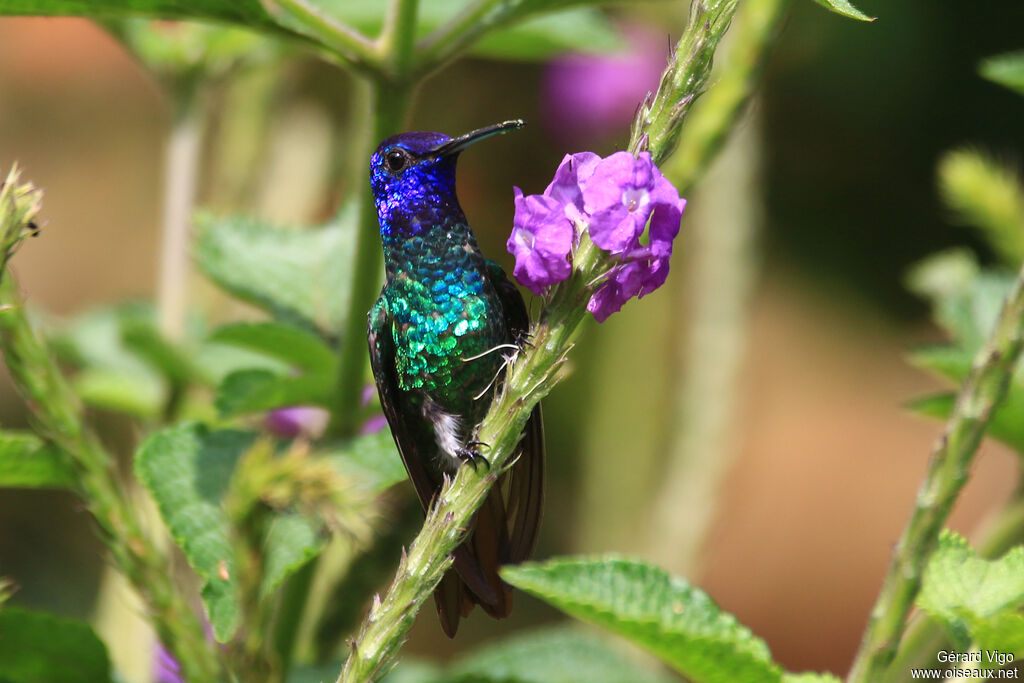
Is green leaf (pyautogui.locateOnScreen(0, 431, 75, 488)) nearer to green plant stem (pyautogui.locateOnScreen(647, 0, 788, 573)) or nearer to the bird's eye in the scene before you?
the bird's eye

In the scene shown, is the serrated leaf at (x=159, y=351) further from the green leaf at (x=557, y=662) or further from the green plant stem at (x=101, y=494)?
the green leaf at (x=557, y=662)

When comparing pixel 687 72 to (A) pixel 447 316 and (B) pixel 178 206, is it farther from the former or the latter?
(B) pixel 178 206

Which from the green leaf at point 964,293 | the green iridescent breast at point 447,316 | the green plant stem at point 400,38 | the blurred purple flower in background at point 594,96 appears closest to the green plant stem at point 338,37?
the green plant stem at point 400,38

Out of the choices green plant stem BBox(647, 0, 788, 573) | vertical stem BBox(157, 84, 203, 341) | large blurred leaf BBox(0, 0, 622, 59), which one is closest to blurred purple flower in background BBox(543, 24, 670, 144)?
green plant stem BBox(647, 0, 788, 573)

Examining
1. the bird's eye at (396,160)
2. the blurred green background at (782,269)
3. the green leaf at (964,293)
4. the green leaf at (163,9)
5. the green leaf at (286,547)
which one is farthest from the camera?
the blurred green background at (782,269)

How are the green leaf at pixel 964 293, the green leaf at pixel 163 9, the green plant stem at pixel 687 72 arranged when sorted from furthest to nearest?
1. the green leaf at pixel 964 293
2. the green leaf at pixel 163 9
3. the green plant stem at pixel 687 72
